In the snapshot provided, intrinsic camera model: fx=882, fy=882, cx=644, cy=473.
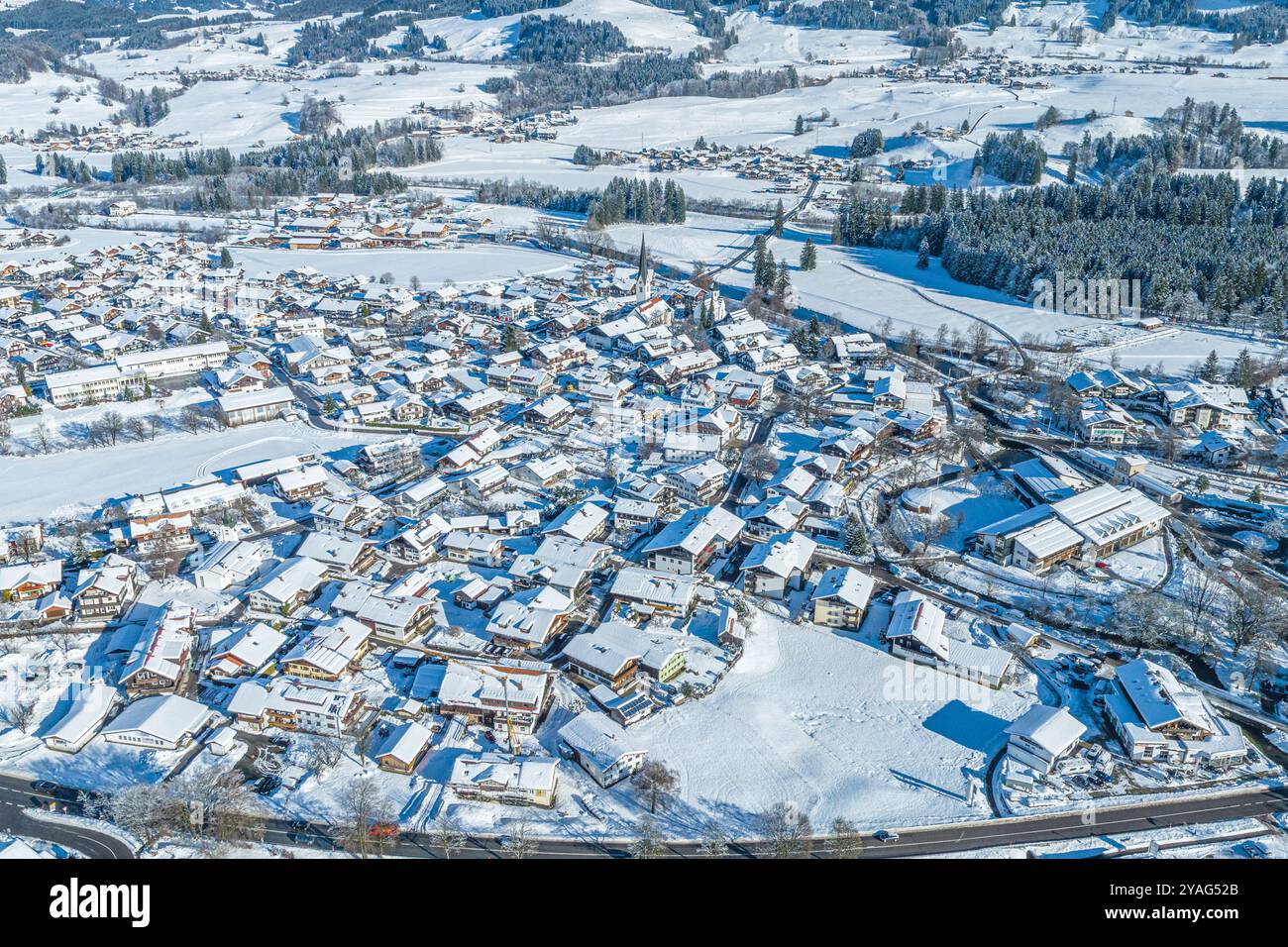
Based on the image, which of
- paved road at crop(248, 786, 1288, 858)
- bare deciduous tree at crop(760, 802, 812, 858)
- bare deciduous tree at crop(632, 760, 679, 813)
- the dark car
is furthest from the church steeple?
paved road at crop(248, 786, 1288, 858)

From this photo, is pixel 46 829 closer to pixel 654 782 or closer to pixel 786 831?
pixel 654 782

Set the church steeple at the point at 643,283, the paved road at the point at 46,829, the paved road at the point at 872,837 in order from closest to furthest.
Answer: the paved road at the point at 46,829
the paved road at the point at 872,837
the church steeple at the point at 643,283

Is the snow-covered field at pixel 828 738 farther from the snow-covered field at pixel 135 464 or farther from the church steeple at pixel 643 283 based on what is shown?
the church steeple at pixel 643 283

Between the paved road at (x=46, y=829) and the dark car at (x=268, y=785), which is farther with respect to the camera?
the dark car at (x=268, y=785)

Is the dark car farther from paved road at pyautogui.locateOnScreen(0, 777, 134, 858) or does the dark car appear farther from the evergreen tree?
the evergreen tree

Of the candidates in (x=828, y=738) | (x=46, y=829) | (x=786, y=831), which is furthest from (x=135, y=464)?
(x=786, y=831)

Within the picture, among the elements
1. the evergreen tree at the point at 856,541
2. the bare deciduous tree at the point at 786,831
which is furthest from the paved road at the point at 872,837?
the evergreen tree at the point at 856,541

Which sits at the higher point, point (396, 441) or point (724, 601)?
point (396, 441)

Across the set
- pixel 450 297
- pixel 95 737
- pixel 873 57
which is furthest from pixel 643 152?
pixel 95 737
